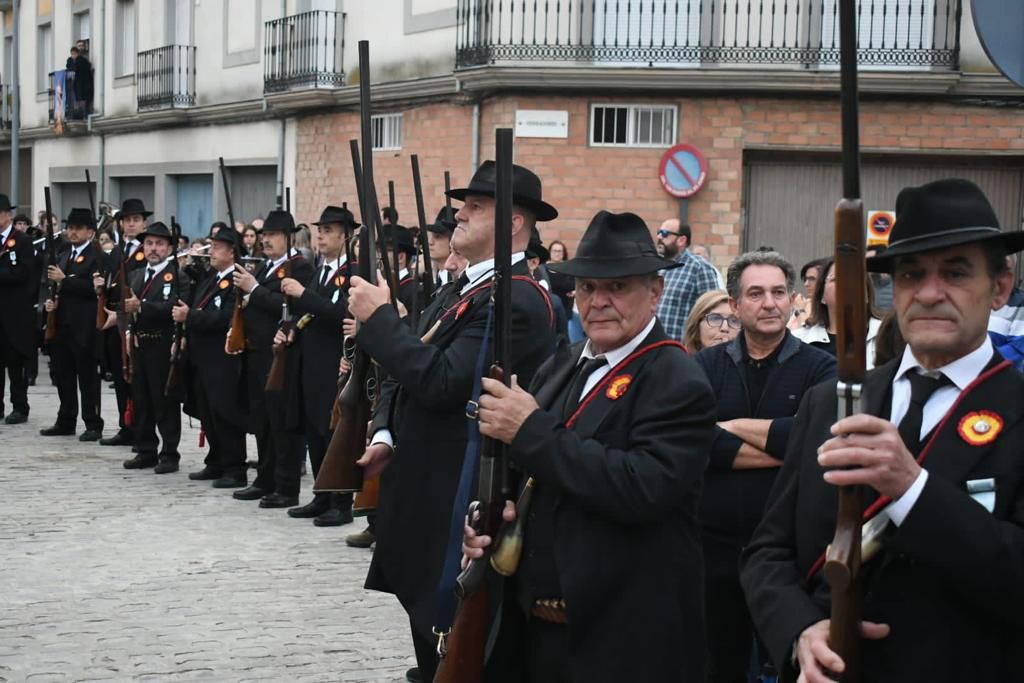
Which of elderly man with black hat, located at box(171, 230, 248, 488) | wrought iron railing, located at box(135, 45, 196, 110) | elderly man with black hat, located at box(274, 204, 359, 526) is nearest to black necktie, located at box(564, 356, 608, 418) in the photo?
elderly man with black hat, located at box(274, 204, 359, 526)

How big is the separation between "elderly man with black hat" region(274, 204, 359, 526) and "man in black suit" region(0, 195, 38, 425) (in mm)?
5459

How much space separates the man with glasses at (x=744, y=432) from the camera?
4.90m

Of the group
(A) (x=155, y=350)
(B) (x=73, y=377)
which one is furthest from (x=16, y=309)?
(A) (x=155, y=350)

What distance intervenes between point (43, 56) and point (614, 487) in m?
35.2

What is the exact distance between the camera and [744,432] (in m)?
4.89

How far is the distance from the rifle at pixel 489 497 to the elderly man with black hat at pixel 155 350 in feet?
26.3

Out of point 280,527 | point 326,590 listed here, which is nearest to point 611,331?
point 326,590

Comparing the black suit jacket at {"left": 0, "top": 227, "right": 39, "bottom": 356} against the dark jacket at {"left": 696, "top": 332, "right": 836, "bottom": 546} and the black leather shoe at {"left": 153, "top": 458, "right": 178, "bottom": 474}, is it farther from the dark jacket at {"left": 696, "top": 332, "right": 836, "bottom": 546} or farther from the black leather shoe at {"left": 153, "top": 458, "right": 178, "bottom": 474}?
the dark jacket at {"left": 696, "top": 332, "right": 836, "bottom": 546}

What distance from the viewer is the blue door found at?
92.3 ft

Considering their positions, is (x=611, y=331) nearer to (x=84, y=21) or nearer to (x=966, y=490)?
(x=966, y=490)

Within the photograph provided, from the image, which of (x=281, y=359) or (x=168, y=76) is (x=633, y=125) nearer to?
(x=281, y=359)

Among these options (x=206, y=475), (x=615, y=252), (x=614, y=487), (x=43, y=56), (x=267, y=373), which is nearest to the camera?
(x=614, y=487)

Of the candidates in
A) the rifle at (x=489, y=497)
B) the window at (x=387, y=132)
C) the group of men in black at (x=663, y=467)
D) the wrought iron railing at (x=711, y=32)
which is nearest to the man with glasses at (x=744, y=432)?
the group of men in black at (x=663, y=467)

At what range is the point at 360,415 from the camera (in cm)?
700
